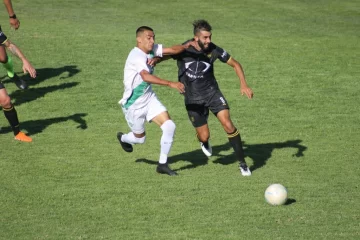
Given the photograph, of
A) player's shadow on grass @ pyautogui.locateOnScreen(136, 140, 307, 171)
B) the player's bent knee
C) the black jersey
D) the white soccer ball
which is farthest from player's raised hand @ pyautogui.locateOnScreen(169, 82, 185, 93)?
player's shadow on grass @ pyautogui.locateOnScreen(136, 140, 307, 171)

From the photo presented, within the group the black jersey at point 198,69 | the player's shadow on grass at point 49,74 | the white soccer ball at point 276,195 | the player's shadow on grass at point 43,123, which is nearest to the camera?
the white soccer ball at point 276,195

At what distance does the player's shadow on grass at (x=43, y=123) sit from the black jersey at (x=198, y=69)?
3.92 m

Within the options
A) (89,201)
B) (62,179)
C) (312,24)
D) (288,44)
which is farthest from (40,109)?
(312,24)

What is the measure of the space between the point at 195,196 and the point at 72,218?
214 cm

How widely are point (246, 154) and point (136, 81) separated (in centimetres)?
314

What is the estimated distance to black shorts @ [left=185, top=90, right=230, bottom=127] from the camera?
42.5ft

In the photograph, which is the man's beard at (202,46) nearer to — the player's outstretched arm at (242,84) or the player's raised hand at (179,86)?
the player's outstretched arm at (242,84)

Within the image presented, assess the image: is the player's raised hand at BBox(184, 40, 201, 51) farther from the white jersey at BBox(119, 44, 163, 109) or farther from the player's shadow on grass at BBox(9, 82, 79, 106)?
the player's shadow on grass at BBox(9, 82, 79, 106)

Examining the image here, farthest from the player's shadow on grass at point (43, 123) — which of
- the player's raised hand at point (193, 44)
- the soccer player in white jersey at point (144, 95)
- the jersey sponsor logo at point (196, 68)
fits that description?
the player's raised hand at point (193, 44)

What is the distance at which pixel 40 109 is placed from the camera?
691 inches

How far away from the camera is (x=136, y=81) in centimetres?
1252

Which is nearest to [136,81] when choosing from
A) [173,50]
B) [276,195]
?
[173,50]

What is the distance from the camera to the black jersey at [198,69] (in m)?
12.9

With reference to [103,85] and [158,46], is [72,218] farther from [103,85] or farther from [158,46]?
[103,85]
